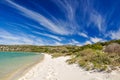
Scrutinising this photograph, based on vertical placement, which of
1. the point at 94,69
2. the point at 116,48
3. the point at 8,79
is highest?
the point at 116,48

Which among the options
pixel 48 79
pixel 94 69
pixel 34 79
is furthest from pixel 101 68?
pixel 34 79

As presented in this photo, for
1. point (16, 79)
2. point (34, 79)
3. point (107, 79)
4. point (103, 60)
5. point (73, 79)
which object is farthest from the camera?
point (103, 60)

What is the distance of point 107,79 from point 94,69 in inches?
106

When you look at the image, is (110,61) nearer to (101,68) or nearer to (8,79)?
(101,68)

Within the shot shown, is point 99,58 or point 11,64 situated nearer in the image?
point 99,58

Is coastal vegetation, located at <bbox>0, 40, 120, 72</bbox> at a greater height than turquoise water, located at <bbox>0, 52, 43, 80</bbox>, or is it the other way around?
coastal vegetation, located at <bbox>0, 40, 120, 72</bbox>

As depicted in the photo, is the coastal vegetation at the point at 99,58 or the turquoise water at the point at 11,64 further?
the turquoise water at the point at 11,64

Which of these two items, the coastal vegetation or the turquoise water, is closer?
the coastal vegetation

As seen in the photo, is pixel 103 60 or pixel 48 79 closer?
pixel 48 79

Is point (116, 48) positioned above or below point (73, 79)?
above

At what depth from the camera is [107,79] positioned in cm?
938

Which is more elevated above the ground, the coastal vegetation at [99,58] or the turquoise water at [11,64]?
the coastal vegetation at [99,58]

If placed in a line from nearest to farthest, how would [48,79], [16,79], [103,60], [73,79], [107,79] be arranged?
[107,79] < [73,79] < [48,79] < [16,79] < [103,60]

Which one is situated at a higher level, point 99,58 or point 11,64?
point 99,58
